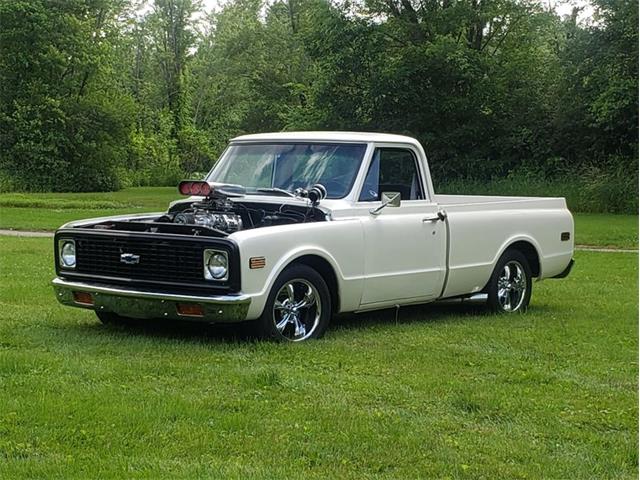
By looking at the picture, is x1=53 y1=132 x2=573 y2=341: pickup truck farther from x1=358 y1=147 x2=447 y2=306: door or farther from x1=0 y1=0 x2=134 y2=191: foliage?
x1=0 y1=0 x2=134 y2=191: foliage

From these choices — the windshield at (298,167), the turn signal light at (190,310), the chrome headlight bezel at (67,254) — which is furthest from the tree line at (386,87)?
the turn signal light at (190,310)

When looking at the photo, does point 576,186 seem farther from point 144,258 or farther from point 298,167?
point 144,258

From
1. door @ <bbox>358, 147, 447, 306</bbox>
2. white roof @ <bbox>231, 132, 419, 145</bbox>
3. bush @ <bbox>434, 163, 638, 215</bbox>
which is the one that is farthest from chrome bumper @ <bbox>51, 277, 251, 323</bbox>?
bush @ <bbox>434, 163, 638, 215</bbox>

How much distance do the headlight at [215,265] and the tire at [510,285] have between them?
3.55 meters

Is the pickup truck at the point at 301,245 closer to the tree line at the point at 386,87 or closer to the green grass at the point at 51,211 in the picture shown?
the green grass at the point at 51,211

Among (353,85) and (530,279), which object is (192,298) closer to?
(530,279)

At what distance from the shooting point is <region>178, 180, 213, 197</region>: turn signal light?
8797mm

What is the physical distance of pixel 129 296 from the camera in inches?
313

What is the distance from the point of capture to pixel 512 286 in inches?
417

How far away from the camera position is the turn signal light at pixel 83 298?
8272mm

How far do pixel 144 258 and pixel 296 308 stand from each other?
1277mm

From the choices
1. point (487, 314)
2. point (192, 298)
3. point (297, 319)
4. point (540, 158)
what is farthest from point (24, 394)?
point (540, 158)

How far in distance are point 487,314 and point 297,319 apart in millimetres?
2843

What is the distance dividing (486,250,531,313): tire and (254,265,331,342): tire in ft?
8.44
